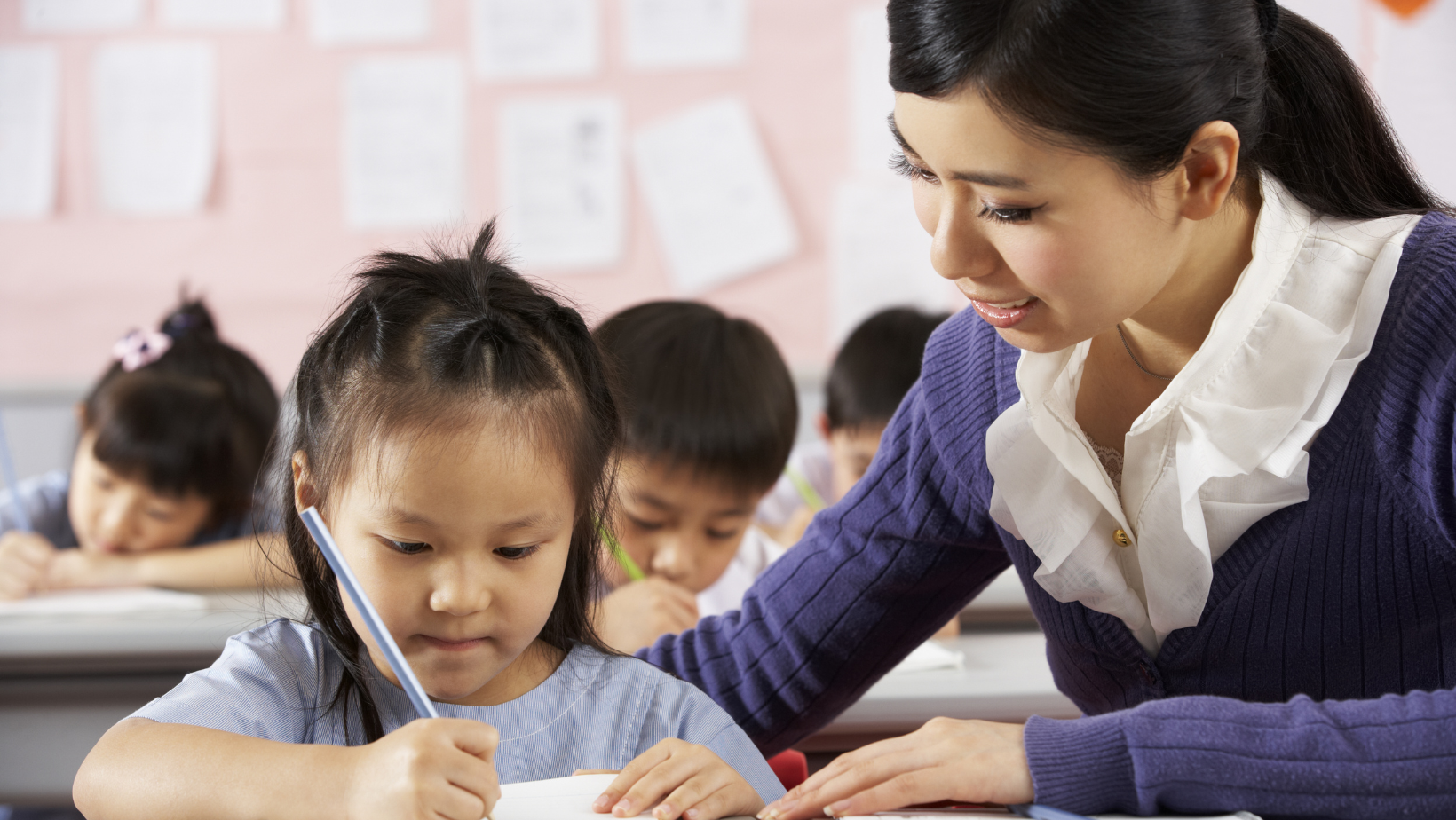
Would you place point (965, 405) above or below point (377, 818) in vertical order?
above

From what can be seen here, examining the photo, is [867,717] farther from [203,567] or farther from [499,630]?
[203,567]

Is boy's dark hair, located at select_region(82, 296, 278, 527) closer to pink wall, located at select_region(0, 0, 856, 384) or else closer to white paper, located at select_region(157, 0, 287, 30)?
pink wall, located at select_region(0, 0, 856, 384)

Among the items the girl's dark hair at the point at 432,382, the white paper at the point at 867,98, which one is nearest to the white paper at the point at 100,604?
the girl's dark hair at the point at 432,382

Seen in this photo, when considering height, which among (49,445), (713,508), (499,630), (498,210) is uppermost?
(498,210)

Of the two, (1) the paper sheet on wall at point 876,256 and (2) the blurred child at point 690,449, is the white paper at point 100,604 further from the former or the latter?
(1) the paper sheet on wall at point 876,256

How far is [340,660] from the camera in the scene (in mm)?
737

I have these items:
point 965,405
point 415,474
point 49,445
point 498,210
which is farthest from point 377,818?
point 49,445

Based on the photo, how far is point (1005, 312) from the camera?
2.39 feet

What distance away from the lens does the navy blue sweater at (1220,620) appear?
594 millimetres

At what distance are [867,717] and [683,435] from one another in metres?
0.37

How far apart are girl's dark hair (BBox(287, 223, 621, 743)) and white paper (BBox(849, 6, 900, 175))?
1631mm

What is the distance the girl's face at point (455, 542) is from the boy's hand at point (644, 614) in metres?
0.53

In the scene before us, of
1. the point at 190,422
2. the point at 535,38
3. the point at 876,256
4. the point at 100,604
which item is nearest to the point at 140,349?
the point at 190,422

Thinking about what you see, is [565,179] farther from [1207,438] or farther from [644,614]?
[1207,438]
